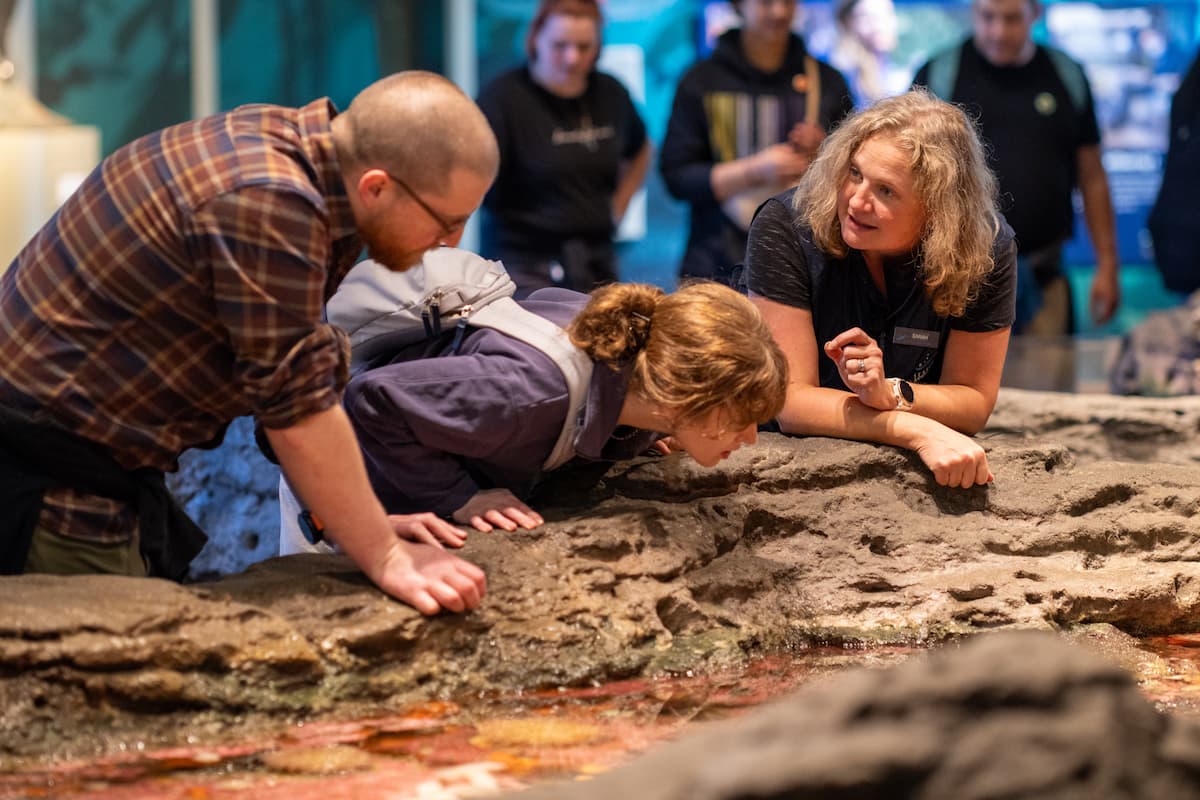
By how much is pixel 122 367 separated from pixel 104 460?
200 mm

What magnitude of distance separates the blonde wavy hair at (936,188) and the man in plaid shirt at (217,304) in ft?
4.12

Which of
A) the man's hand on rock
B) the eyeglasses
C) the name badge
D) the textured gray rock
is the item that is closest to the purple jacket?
the man's hand on rock

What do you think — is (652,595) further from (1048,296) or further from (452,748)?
(1048,296)

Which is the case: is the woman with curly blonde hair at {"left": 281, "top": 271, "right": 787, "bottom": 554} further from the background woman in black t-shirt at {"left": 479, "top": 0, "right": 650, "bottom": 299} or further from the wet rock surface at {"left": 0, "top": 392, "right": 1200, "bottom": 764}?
the background woman in black t-shirt at {"left": 479, "top": 0, "right": 650, "bottom": 299}

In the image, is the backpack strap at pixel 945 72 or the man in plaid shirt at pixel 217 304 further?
the backpack strap at pixel 945 72

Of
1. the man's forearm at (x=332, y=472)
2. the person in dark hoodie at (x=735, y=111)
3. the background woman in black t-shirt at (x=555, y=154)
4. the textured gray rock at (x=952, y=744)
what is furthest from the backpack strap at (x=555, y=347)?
the person in dark hoodie at (x=735, y=111)

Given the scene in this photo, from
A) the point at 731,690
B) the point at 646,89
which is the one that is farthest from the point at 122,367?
the point at 646,89

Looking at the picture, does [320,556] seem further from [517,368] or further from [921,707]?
[921,707]

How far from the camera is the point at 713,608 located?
10.9ft

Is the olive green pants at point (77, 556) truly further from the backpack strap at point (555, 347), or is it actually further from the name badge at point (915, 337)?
the name badge at point (915, 337)

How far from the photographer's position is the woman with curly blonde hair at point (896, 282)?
3.71 meters

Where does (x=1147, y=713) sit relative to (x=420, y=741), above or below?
above

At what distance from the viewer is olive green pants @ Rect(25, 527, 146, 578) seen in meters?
2.94

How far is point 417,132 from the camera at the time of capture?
8.81 feet
